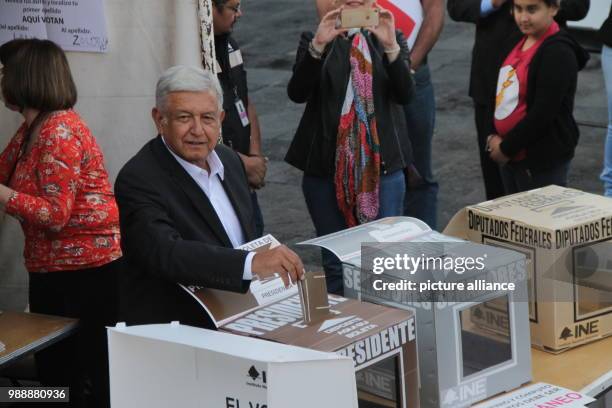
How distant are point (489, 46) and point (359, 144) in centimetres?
122

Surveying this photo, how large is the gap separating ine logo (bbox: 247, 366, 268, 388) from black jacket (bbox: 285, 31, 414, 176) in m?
2.50

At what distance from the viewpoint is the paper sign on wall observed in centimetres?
462

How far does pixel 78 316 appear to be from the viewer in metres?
4.30

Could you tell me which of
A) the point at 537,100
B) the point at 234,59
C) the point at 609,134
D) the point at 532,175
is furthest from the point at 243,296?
the point at 609,134

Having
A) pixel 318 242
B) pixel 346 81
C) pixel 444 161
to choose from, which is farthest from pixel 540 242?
pixel 444 161

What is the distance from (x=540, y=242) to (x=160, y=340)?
1.36 metres

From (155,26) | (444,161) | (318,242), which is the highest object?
(155,26)

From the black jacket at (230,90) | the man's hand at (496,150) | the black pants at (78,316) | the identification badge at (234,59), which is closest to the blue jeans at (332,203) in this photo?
the black jacket at (230,90)

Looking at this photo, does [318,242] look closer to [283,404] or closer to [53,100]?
[283,404]

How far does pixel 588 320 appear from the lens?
345cm

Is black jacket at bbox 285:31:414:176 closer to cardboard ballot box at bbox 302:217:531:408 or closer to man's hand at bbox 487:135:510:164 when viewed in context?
man's hand at bbox 487:135:510:164

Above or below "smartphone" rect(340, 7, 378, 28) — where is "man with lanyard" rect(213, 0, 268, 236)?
below

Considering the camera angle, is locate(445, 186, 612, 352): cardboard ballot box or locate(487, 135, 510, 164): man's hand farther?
locate(487, 135, 510, 164): man's hand

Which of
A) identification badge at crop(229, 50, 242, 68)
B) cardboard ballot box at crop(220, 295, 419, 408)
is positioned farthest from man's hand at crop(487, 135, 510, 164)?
cardboard ballot box at crop(220, 295, 419, 408)
